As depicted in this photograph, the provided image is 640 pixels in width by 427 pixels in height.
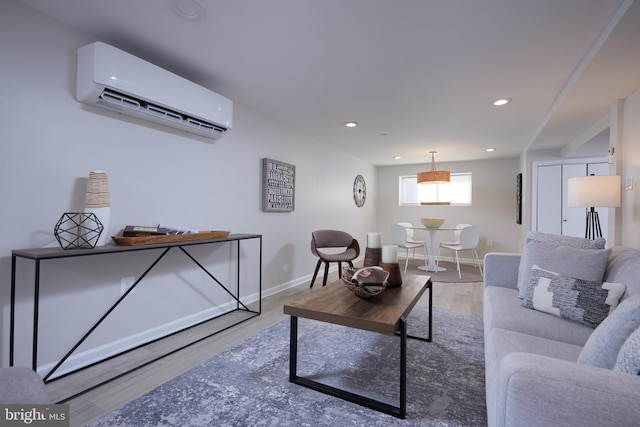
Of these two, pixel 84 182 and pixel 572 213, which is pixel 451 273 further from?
pixel 84 182

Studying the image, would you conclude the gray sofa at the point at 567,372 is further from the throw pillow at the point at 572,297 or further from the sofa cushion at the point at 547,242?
the sofa cushion at the point at 547,242

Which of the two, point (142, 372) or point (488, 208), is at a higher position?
point (488, 208)

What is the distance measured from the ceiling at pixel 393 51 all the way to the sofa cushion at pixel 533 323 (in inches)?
64.0

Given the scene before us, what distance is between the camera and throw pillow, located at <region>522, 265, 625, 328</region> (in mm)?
1550

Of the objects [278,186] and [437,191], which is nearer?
[278,186]

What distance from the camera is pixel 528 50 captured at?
2072 mm

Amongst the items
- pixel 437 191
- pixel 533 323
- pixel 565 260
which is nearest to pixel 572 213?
pixel 437 191

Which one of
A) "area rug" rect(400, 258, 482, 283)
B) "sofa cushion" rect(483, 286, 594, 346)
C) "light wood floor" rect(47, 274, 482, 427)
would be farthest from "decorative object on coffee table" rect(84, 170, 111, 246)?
"area rug" rect(400, 258, 482, 283)

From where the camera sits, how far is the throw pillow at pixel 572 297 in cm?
155

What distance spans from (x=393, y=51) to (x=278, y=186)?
2022mm

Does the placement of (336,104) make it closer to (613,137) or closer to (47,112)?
(47,112)

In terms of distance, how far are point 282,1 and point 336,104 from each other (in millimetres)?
1546

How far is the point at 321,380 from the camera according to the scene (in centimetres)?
182

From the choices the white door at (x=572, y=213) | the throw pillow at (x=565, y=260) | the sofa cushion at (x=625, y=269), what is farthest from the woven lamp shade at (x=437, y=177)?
the sofa cushion at (x=625, y=269)
